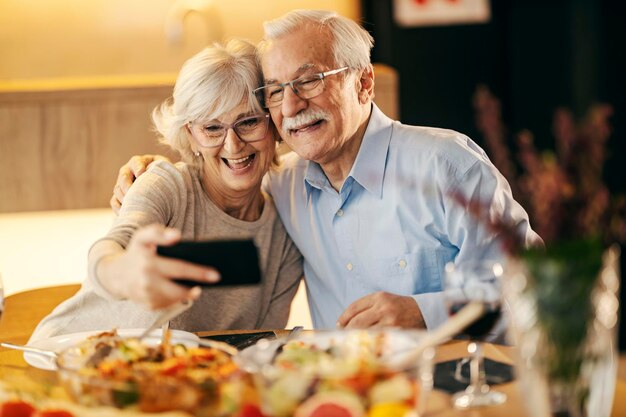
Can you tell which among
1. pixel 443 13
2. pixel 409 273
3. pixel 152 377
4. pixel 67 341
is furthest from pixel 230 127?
pixel 443 13

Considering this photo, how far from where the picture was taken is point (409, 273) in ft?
6.85

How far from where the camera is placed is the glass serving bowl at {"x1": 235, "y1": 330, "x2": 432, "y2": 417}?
105 cm

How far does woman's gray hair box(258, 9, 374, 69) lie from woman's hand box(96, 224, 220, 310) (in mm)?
852

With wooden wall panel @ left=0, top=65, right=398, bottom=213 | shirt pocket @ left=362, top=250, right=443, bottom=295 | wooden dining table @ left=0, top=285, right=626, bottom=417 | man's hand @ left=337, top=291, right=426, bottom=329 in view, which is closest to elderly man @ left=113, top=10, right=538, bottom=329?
shirt pocket @ left=362, top=250, right=443, bottom=295

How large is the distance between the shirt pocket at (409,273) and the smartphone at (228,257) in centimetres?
84

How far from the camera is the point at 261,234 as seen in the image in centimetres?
219

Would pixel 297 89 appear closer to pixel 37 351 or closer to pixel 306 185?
pixel 306 185

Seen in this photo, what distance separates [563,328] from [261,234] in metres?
1.23

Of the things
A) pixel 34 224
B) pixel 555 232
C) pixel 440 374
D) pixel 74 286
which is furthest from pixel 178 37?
pixel 555 232

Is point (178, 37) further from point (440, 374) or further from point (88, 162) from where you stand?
point (440, 374)

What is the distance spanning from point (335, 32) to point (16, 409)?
127 centimetres

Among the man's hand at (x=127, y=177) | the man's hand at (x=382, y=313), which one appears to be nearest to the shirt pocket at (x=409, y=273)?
the man's hand at (x=382, y=313)

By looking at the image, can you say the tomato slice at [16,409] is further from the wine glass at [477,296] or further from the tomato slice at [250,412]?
the wine glass at [477,296]

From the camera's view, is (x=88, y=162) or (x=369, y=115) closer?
(x=369, y=115)
